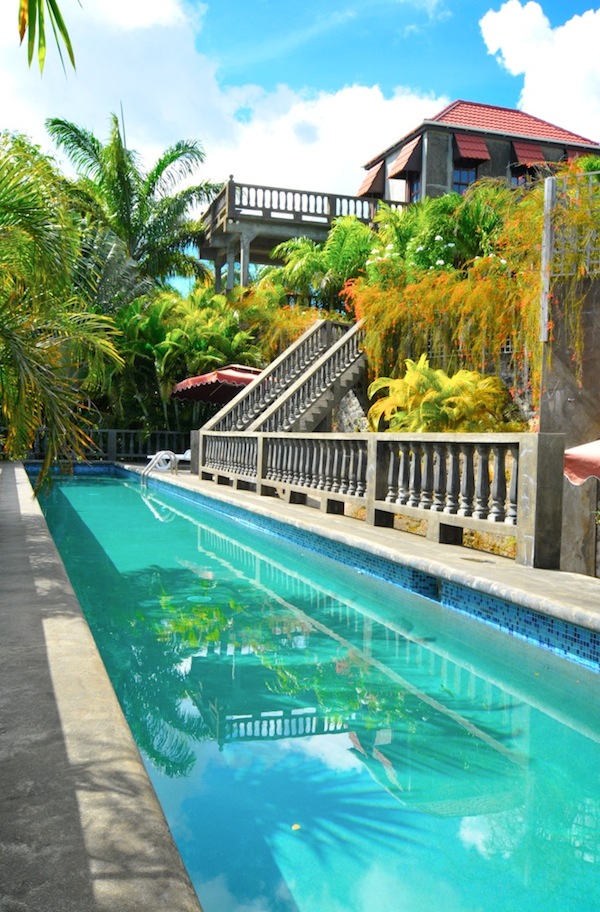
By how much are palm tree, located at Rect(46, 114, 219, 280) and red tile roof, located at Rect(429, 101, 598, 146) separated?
27.2 feet

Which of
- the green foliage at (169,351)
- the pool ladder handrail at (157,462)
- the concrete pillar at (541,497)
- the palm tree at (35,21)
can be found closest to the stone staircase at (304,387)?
the pool ladder handrail at (157,462)

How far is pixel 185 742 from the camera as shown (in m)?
3.61

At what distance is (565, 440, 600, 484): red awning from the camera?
6855mm

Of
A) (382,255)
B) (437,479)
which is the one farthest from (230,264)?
(437,479)

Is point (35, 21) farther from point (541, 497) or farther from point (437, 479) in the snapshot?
point (437, 479)

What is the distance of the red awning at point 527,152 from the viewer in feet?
84.4

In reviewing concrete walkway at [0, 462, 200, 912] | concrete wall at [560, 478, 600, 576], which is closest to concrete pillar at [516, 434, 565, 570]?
concrete wall at [560, 478, 600, 576]

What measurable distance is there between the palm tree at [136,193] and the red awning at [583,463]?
21.6 meters

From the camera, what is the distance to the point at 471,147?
24984mm

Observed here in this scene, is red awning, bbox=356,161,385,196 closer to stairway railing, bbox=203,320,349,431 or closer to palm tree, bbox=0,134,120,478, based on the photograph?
stairway railing, bbox=203,320,349,431

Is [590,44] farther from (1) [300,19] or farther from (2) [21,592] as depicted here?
A: (2) [21,592]

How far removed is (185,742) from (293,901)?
1337 millimetres

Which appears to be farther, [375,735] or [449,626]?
[449,626]

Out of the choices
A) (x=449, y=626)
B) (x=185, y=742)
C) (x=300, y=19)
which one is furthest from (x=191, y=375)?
(x=185, y=742)
